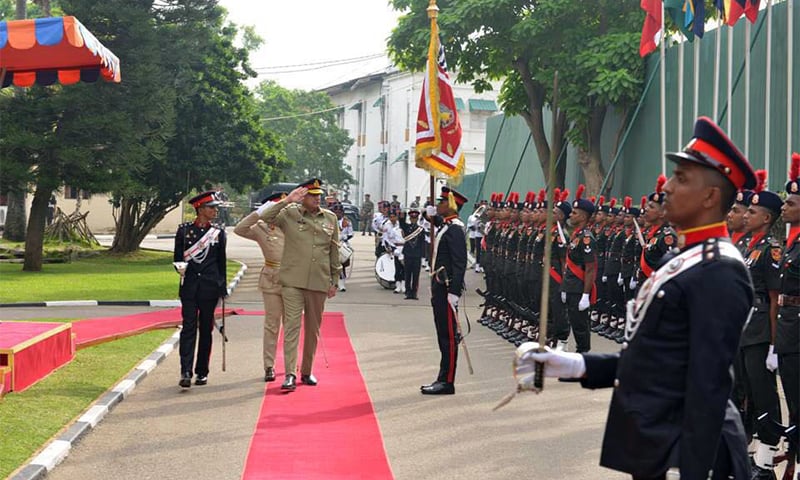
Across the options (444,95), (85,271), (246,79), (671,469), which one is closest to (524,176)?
(246,79)

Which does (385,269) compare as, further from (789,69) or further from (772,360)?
(772,360)

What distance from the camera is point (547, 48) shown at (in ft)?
94.9

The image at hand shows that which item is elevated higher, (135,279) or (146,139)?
(146,139)

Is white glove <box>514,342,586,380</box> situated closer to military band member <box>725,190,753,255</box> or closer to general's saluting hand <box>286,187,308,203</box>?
military band member <box>725,190,753,255</box>

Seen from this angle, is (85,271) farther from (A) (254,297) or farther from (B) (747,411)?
(B) (747,411)

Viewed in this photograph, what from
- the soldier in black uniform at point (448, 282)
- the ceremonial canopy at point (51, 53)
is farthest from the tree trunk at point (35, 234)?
the soldier in black uniform at point (448, 282)

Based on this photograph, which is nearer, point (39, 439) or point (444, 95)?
point (39, 439)

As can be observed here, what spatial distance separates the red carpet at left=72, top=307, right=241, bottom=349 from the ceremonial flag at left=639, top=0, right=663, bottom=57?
10.5m

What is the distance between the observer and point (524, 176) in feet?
131

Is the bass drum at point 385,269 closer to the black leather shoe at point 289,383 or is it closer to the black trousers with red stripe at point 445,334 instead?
the black trousers with red stripe at point 445,334

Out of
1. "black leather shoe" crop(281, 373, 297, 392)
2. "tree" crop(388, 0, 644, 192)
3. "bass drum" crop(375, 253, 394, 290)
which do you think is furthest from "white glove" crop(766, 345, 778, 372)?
"tree" crop(388, 0, 644, 192)

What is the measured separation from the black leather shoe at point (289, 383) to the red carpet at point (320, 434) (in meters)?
0.07

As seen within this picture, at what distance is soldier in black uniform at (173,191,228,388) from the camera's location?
11156 mm

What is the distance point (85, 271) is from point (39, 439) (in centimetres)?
2036
